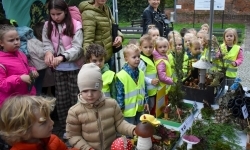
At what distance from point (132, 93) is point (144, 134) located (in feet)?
4.21

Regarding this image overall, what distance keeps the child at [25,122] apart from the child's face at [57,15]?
162 cm

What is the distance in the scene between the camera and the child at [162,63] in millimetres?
3451

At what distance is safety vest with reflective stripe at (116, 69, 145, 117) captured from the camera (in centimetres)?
297

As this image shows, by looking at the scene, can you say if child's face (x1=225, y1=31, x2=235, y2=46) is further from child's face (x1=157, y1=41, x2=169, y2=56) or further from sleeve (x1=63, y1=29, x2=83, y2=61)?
sleeve (x1=63, y1=29, x2=83, y2=61)

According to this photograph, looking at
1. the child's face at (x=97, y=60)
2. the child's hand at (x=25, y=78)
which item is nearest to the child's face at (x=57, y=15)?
the child's face at (x=97, y=60)

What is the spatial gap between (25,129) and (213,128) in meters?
1.39

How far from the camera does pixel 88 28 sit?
325cm

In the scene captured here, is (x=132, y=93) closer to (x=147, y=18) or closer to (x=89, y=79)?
(x=89, y=79)

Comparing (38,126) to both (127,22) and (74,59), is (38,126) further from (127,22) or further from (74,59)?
(127,22)

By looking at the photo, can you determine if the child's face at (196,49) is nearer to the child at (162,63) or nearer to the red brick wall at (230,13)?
the child at (162,63)

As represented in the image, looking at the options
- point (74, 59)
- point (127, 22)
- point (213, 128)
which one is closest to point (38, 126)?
point (213, 128)

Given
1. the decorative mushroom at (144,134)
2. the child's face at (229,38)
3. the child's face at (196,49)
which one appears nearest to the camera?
the decorative mushroom at (144,134)

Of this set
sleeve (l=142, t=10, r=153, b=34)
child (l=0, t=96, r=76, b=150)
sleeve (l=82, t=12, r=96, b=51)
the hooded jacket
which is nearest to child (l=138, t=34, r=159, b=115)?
sleeve (l=82, t=12, r=96, b=51)

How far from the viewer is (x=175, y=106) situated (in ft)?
8.44
